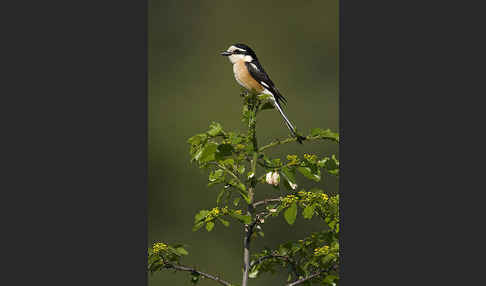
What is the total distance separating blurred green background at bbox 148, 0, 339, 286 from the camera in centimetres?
649

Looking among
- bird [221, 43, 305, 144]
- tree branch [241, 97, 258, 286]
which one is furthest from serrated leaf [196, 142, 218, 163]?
bird [221, 43, 305, 144]

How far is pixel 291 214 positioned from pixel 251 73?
3.29 feet

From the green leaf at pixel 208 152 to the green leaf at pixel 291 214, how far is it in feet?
1.94

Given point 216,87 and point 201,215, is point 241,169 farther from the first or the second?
point 216,87

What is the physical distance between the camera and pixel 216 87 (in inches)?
259

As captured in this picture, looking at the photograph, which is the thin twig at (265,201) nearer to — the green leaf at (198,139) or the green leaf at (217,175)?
the green leaf at (217,175)

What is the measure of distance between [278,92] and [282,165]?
0.52 metres

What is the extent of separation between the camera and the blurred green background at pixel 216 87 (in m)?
6.49

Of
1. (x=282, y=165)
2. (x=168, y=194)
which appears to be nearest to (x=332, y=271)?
(x=282, y=165)

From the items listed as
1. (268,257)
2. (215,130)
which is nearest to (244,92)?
(215,130)

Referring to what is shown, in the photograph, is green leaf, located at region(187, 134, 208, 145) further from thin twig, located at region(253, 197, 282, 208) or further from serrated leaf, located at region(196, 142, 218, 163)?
thin twig, located at region(253, 197, 282, 208)

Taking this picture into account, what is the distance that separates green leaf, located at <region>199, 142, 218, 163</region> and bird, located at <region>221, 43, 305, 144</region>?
0.52 metres

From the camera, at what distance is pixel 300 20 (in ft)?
21.4

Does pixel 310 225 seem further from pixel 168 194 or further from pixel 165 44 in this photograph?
pixel 165 44
